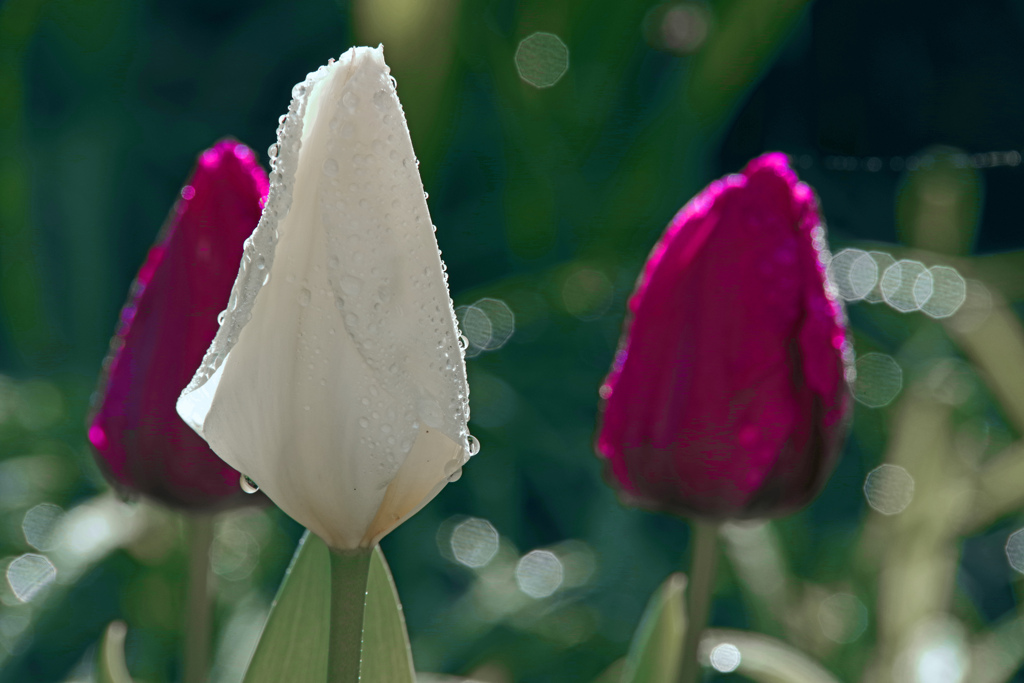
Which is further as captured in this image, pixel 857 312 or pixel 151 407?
pixel 857 312

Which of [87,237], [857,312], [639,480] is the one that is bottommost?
[857,312]

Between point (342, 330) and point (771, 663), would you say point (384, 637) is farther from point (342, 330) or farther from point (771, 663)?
point (771, 663)

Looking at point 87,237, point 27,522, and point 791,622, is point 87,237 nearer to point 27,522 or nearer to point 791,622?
point 27,522

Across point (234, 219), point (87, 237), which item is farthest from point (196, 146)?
point (234, 219)

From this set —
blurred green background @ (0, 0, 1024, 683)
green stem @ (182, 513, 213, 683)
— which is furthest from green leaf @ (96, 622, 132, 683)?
blurred green background @ (0, 0, 1024, 683)

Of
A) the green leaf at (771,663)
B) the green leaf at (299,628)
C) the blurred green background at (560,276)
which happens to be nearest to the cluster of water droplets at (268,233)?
the green leaf at (299,628)

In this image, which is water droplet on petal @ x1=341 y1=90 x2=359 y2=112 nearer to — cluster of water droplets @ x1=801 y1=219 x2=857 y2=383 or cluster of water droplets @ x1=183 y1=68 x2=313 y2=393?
cluster of water droplets @ x1=183 y1=68 x2=313 y2=393

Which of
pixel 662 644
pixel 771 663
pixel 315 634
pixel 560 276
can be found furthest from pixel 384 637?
pixel 560 276
